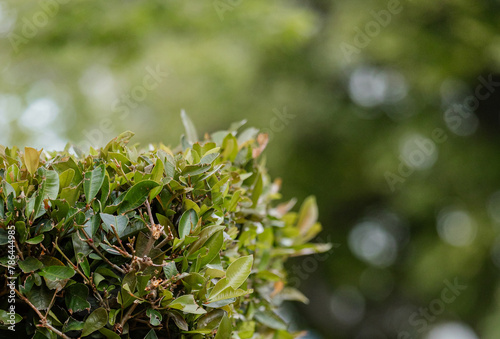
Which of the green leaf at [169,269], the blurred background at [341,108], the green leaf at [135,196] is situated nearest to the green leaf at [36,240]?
the green leaf at [135,196]

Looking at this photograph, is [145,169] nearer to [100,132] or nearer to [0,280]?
[0,280]

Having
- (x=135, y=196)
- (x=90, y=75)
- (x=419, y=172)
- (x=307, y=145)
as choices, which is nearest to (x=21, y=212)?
(x=135, y=196)

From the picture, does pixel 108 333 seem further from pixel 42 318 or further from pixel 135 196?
pixel 135 196

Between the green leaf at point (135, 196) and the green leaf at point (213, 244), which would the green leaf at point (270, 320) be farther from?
the green leaf at point (135, 196)

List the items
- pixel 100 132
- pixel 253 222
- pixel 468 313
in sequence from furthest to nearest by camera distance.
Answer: pixel 468 313
pixel 100 132
pixel 253 222

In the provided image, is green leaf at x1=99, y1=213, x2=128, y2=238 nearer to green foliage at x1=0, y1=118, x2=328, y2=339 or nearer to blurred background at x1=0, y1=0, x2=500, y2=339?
green foliage at x1=0, y1=118, x2=328, y2=339

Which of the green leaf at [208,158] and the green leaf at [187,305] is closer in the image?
the green leaf at [187,305]

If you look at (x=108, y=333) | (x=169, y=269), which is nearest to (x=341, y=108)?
(x=169, y=269)
